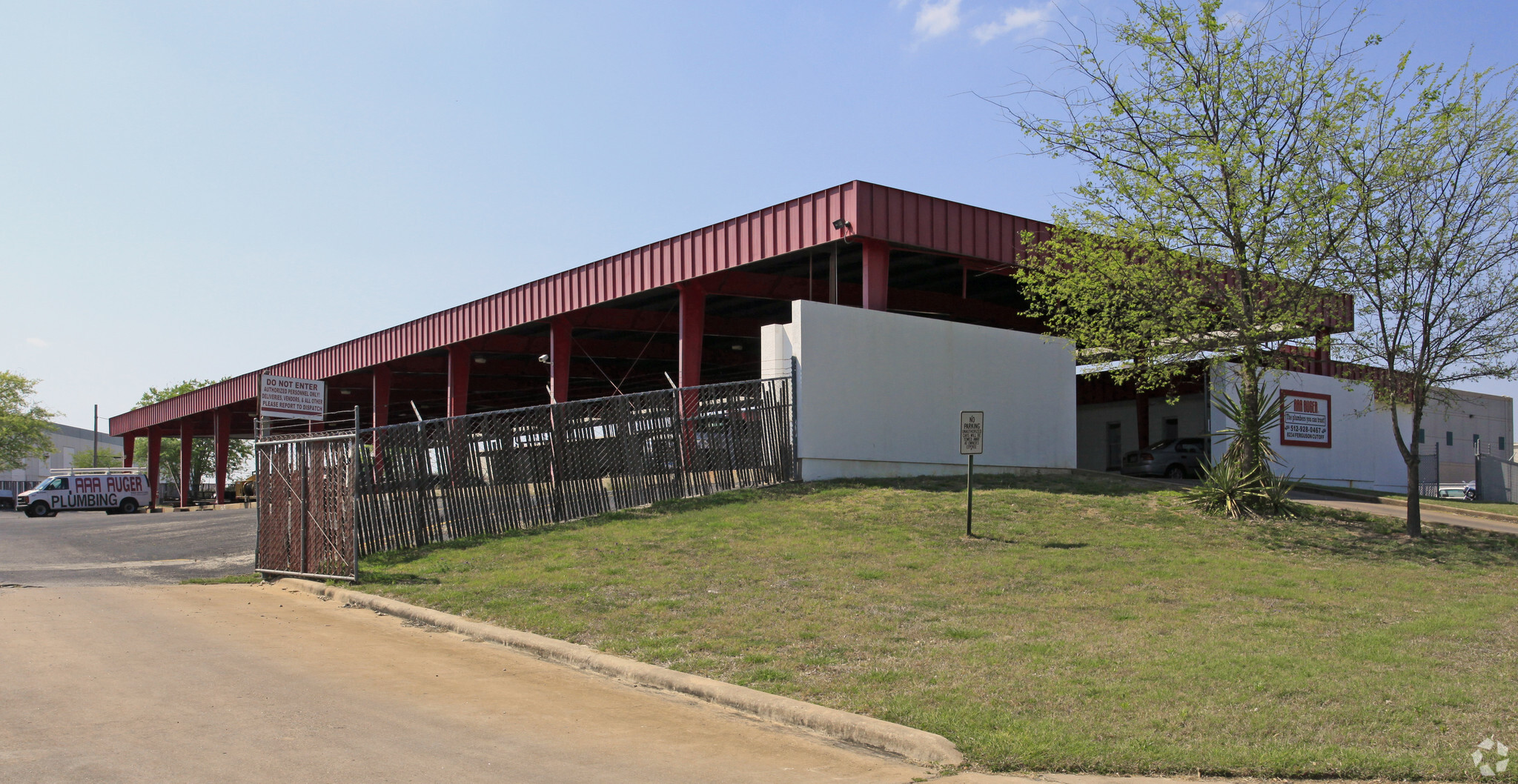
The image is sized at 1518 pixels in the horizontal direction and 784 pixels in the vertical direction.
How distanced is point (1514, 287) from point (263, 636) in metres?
17.8

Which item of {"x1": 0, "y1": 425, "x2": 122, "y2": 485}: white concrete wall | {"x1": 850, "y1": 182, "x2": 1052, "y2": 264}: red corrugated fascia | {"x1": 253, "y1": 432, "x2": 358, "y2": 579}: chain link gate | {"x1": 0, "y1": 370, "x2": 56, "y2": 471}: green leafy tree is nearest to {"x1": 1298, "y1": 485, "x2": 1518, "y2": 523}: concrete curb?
{"x1": 850, "y1": 182, "x2": 1052, "y2": 264}: red corrugated fascia

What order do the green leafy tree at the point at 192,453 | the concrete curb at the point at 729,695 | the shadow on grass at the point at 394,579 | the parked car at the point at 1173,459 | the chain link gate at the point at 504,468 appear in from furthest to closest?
the green leafy tree at the point at 192,453 → the parked car at the point at 1173,459 → the chain link gate at the point at 504,468 → the shadow on grass at the point at 394,579 → the concrete curb at the point at 729,695

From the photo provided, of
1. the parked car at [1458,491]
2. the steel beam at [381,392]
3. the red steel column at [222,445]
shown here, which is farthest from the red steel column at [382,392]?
the parked car at [1458,491]

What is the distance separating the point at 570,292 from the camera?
29.4m

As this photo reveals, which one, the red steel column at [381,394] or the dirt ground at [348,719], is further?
the red steel column at [381,394]

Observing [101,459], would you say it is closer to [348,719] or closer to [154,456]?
[154,456]

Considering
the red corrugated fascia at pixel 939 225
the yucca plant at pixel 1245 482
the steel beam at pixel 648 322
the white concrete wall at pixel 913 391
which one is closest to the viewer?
the yucca plant at pixel 1245 482

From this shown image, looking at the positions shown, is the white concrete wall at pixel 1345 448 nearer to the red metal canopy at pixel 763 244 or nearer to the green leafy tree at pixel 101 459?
the red metal canopy at pixel 763 244

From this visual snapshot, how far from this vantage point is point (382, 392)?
40.8 metres

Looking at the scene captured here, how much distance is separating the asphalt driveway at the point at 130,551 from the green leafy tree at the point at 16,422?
46.7 meters

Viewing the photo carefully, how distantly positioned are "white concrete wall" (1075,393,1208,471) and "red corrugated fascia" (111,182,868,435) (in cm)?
1663

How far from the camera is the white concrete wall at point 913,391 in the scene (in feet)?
65.6

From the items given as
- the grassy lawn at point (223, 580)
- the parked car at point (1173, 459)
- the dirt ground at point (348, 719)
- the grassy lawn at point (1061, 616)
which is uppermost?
the parked car at point (1173, 459)

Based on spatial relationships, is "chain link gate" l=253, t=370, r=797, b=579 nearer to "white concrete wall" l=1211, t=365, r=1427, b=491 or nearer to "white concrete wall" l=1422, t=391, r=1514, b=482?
"white concrete wall" l=1211, t=365, r=1427, b=491
